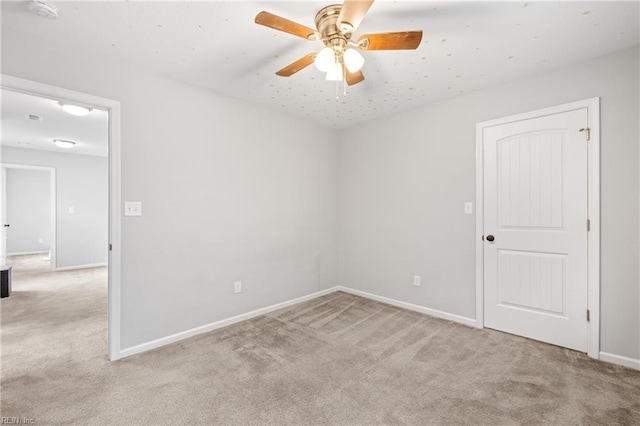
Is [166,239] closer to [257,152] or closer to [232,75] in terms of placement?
[257,152]

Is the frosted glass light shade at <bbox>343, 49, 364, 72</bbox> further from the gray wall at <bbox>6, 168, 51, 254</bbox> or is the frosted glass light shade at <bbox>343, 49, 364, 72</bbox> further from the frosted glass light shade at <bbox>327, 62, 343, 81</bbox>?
the gray wall at <bbox>6, 168, 51, 254</bbox>

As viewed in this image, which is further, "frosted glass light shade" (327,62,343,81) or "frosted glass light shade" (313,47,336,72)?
"frosted glass light shade" (327,62,343,81)

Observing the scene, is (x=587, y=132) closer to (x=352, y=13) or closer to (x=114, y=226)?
(x=352, y=13)

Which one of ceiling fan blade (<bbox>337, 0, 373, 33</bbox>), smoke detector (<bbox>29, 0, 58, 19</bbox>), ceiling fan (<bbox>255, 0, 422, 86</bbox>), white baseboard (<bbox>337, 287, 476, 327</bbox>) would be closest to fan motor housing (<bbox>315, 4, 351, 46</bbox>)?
ceiling fan (<bbox>255, 0, 422, 86</bbox>)

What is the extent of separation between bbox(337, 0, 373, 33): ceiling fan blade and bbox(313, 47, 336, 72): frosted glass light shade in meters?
0.14

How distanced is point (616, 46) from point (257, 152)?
327 centimetres

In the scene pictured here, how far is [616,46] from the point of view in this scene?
2184mm

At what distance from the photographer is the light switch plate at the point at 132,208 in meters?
2.41

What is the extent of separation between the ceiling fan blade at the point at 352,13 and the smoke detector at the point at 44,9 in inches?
69.5

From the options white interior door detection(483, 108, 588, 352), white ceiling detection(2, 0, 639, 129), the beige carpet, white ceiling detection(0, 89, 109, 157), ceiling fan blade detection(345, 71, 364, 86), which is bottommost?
the beige carpet

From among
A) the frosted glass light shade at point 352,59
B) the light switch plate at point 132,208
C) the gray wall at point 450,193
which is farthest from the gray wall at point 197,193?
the frosted glass light shade at point 352,59

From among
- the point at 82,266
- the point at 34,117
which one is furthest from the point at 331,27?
the point at 82,266

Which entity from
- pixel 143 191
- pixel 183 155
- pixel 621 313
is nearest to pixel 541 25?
pixel 621 313

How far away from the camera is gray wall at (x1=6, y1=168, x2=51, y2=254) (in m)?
7.50
